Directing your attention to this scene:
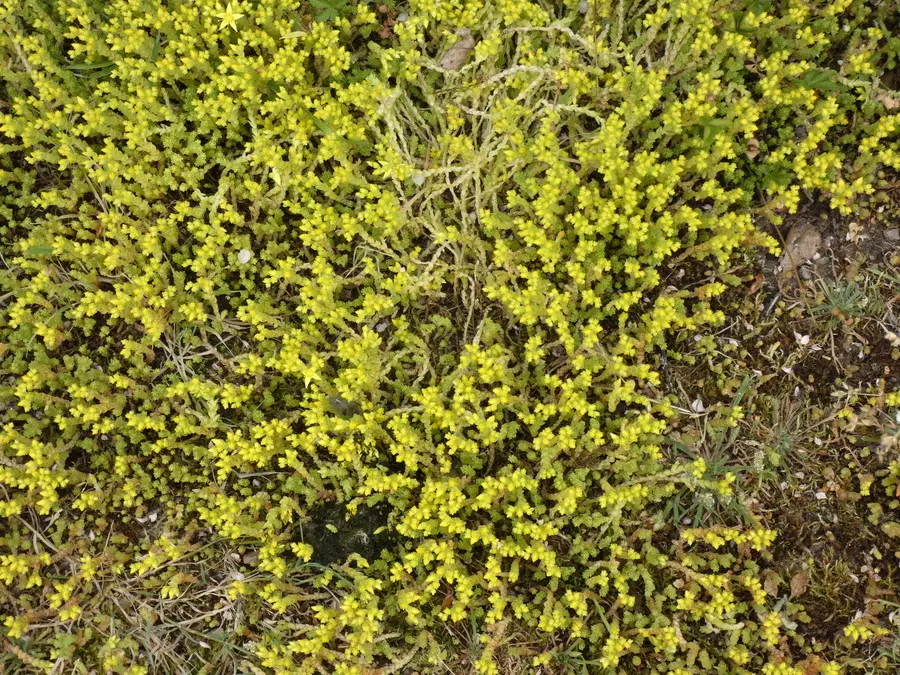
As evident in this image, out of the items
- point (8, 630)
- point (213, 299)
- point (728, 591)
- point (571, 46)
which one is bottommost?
point (8, 630)

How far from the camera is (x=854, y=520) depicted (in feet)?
12.5

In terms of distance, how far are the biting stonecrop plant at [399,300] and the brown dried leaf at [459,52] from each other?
2cm

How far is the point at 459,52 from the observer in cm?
411

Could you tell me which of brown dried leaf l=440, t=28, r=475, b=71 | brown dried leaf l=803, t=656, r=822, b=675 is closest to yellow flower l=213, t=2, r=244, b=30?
brown dried leaf l=440, t=28, r=475, b=71

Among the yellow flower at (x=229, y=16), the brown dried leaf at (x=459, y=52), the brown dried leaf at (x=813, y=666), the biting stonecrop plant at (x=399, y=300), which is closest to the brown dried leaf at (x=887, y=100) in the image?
the biting stonecrop plant at (x=399, y=300)

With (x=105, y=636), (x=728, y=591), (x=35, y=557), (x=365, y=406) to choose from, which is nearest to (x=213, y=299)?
(x=365, y=406)

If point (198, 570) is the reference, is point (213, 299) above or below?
above

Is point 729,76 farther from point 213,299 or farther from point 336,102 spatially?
point 213,299

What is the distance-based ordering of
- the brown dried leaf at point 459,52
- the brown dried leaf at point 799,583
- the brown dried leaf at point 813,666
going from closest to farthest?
the brown dried leaf at point 813,666 → the brown dried leaf at point 799,583 → the brown dried leaf at point 459,52

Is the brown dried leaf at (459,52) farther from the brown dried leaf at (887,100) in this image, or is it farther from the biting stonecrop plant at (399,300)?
the brown dried leaf at (887,100)

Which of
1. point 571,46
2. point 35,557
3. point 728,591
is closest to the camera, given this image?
point 728,591

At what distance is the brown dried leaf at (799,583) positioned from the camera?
373cm

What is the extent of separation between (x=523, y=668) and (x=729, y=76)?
3.50 meters

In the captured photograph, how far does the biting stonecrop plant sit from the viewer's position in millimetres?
3635
